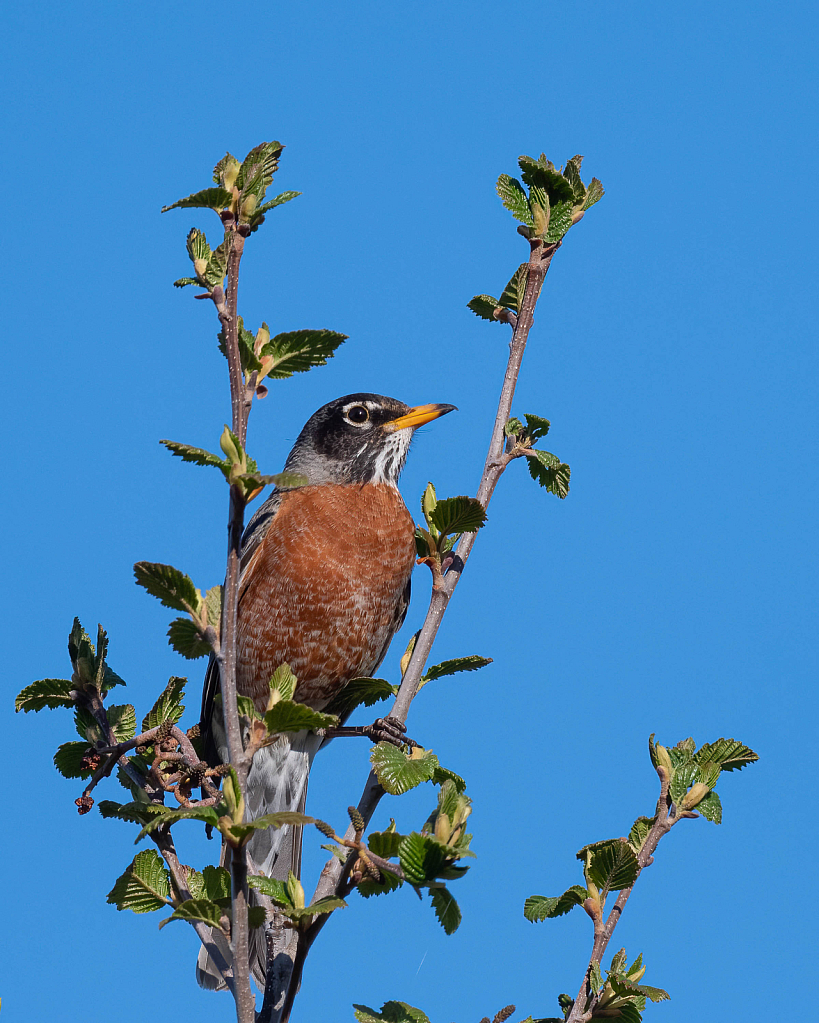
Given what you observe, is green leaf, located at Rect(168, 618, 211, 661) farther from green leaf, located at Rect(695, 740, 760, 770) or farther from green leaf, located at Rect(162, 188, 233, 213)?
green leaf, located at Rect(695, 740, 760, 770)

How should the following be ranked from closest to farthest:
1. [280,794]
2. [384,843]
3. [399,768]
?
[384,843]
[399,768]
[280,794]

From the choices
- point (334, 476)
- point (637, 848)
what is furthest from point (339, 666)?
point (637, 848)

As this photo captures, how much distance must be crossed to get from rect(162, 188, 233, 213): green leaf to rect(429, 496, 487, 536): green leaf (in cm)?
125

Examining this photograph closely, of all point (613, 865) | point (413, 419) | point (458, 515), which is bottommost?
point (613, 865)

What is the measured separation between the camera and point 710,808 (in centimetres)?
330

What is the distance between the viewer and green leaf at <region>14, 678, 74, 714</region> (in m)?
3.55

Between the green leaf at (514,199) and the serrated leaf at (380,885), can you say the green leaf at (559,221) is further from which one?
the serrated leaf at (380,885)

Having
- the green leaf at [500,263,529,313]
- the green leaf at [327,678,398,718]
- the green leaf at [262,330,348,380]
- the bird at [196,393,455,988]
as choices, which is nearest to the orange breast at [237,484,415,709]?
the bird at [196,393,455,988]

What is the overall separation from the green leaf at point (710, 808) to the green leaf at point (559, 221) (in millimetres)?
2046

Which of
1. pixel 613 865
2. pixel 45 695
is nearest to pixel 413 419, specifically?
pixel 45 695

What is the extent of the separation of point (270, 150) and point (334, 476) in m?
3.30

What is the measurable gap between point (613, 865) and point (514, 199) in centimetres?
235

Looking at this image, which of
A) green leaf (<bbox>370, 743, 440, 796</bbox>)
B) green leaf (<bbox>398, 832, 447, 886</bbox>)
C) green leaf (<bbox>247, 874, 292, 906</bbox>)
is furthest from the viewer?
green leaf (<bbox>370, 743, 440, 796</bbox>)

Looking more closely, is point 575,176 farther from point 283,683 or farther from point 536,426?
point 283,683
